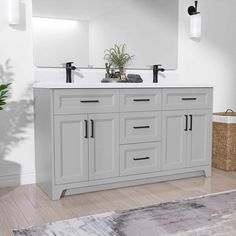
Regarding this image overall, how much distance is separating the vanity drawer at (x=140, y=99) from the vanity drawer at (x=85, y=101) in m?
0.07

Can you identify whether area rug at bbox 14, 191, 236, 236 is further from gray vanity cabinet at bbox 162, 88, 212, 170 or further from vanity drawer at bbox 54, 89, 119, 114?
vanity drawer at bbox 54, 89, 119, 114

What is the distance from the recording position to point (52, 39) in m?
3.06

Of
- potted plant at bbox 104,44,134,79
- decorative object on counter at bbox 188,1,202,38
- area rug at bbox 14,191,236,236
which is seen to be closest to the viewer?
area rug at bbox 14,191,236,236

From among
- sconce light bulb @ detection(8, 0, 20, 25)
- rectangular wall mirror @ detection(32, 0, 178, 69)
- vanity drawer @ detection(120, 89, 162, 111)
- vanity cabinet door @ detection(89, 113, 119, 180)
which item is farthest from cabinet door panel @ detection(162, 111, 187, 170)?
sconce light bulb @ detection(8, 0, 20, 25)

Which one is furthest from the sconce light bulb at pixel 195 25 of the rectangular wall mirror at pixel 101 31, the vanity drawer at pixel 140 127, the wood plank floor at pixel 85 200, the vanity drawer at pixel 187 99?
the wood plank floor at pixel 85 200

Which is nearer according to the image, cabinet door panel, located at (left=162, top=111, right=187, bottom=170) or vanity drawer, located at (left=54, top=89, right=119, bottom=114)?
vanity drawer, located at (left=54, top=89, right=119, bottom=114)

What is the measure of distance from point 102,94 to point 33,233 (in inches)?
46.8

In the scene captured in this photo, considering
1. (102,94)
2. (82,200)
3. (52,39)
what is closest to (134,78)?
(102,94)

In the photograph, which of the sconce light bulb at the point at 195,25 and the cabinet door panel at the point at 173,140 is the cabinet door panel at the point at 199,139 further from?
the sconce light bulb at the point at 195,25

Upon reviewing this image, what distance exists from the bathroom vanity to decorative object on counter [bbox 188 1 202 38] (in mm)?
799

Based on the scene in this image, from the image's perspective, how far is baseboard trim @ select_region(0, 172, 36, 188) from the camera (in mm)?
2982

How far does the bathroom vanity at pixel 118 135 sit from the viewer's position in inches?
104

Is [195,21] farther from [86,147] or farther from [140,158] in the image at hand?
[86,147]

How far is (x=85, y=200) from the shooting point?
2.65 meters
